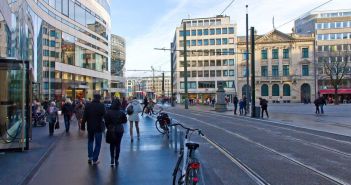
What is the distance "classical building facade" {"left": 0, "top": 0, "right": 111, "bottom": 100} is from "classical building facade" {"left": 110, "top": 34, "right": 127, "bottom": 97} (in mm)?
34259

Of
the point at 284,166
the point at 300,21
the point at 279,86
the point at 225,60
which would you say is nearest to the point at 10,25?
the point at 284,166

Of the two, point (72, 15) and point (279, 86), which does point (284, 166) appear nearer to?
point (72, 15)

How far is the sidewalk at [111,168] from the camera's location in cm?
797

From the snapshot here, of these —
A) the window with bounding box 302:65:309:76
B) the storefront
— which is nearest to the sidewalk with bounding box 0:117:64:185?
the storefront

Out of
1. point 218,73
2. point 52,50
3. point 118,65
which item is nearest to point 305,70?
point 218,73

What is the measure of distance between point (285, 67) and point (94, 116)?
3408 inches

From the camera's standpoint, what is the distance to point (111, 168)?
9242mm

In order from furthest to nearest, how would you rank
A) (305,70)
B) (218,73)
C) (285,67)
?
(218,73) < (285,67) < (305,70)

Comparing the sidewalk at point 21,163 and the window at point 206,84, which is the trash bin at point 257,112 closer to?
the sidewalk at point 21,163

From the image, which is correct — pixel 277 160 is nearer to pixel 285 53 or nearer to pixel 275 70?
pixel 275 70

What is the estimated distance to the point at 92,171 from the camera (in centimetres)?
897

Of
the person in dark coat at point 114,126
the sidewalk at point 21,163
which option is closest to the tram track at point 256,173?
the person in dark coat at point 114,126

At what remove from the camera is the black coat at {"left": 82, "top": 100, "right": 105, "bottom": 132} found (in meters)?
9.86

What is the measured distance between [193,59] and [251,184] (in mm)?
98888
